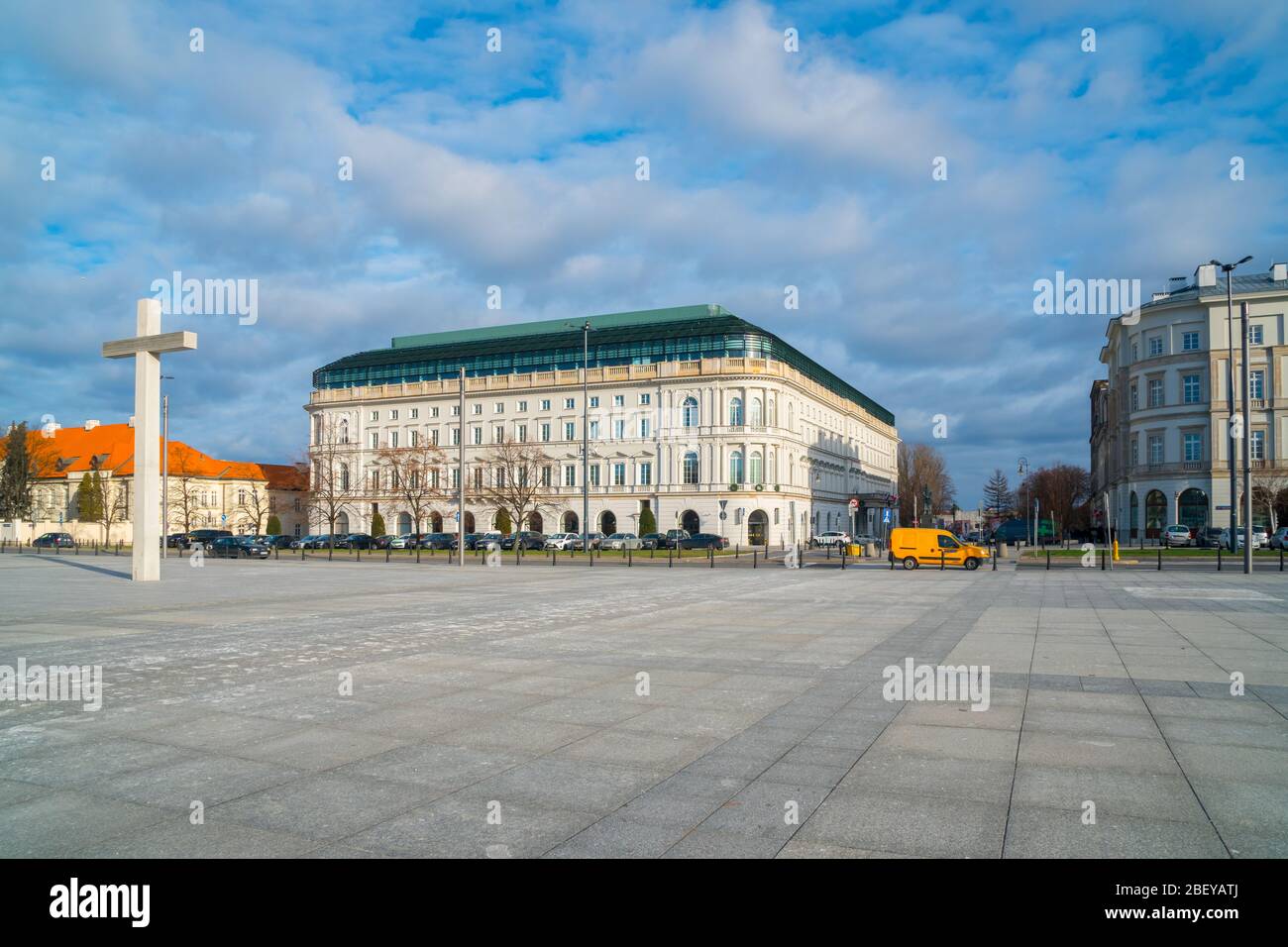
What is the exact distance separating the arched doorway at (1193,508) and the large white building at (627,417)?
3243 centimetres

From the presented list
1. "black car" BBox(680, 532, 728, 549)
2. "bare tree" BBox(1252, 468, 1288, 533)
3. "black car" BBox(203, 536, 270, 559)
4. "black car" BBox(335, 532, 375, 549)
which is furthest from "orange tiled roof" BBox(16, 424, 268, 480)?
"bare tree" BBox(1252, 468, 1288, 533)

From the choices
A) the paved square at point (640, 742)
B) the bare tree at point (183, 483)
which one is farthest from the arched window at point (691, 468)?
the paved square at point (640, 742)

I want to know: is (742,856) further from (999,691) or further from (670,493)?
(670,493)

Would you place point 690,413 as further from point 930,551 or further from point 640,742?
point 640,742

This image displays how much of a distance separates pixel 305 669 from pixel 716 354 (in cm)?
7293

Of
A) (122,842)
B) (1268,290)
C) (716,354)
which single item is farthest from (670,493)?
(122,842)

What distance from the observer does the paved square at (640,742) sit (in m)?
5.21

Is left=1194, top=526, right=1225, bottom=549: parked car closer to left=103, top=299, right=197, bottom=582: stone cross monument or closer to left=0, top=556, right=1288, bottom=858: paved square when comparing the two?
left=0, top=556, right=1288, bottom=858: paved square

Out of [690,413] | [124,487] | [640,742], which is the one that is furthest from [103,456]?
[640,742]

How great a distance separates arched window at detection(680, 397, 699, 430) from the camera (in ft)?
268

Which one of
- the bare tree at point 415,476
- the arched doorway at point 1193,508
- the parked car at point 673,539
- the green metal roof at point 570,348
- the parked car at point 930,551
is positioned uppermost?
the green metal roof at point 570,348

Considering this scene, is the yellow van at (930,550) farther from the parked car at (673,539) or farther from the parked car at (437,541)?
the parked car at (437,541)

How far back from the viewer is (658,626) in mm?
15977

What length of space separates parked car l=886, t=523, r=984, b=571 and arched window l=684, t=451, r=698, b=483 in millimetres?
42245
